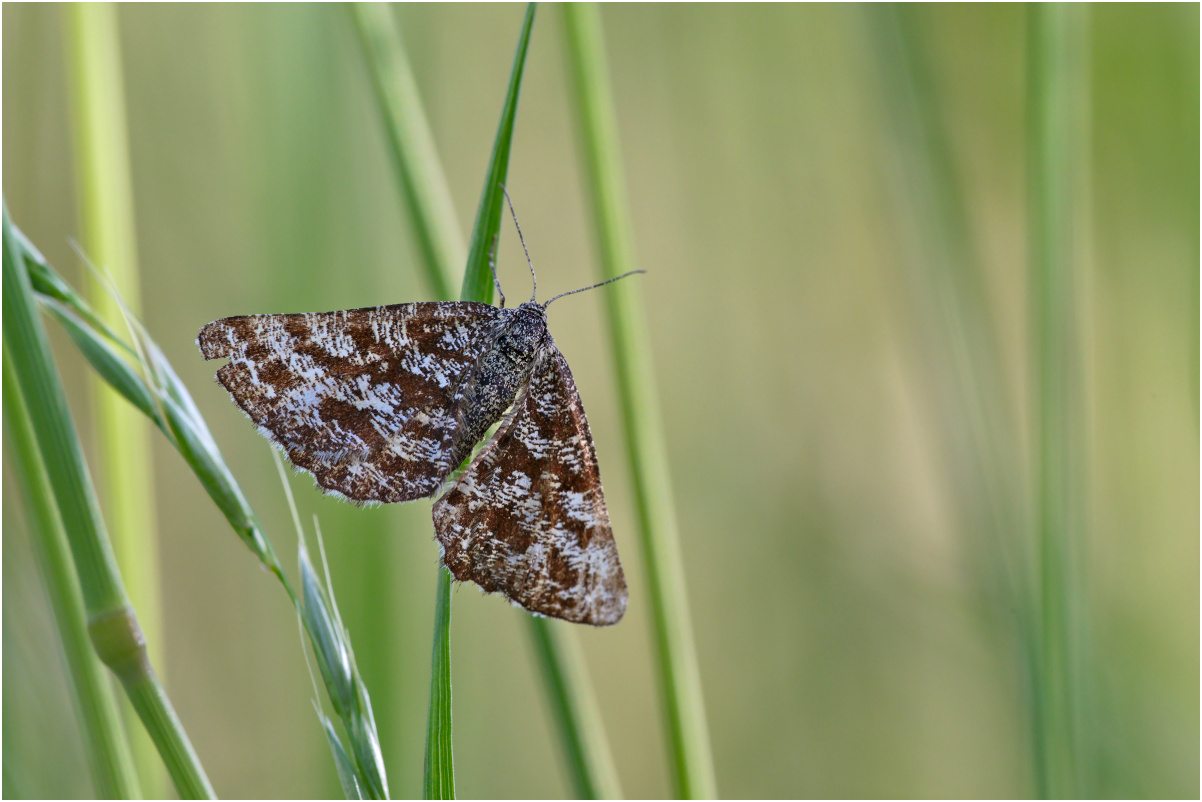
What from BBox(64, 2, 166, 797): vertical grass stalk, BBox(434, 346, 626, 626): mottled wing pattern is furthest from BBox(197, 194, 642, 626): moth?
BBox(64, 2, 166, 797): vertical grass stalk

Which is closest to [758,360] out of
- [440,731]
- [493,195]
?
[493,195]

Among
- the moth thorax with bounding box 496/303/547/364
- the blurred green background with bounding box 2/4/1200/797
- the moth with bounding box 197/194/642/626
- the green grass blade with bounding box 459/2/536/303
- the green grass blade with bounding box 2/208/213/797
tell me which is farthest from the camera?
the blurred green background with bounding box 2/4/1200/797

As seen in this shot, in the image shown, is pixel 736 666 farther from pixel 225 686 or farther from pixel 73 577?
pixel 73 577

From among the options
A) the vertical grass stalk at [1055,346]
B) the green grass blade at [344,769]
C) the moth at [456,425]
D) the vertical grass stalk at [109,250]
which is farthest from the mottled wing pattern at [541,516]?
the vertical grass stalk at [1055,346]

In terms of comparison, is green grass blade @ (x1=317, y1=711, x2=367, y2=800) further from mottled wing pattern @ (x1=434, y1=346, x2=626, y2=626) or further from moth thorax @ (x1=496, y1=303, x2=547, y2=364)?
moth thorax @ (x1=496, y1=303, x2=547, y2=364)

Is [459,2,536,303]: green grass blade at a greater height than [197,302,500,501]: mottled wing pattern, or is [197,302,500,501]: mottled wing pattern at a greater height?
[459,2,536,303]: green grass blade

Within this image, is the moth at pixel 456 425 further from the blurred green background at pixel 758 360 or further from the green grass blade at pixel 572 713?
the blurred green background at pixel 758 360
